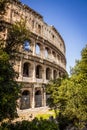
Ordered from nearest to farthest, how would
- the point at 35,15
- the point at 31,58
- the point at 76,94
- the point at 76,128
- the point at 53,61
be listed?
the point at 76,94
the point at 76,128
the point at 31,58
the point at 35,15
the point at 53,61

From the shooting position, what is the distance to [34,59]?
23.1m

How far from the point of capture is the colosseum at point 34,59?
71.0 ft

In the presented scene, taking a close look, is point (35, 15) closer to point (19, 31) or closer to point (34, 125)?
point (19, 31)

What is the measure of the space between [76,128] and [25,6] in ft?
54.5

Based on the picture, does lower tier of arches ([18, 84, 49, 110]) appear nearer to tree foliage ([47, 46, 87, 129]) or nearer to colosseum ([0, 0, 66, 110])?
colosseum ([0, 0, 66, 110])

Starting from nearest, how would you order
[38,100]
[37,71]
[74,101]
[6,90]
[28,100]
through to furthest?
[6,90]
[74,101]
[28,100]
[38,100]
[37,71]

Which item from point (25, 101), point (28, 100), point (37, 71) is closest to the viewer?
point (25, 101)

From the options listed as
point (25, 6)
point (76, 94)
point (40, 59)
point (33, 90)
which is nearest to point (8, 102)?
point (76, 94)

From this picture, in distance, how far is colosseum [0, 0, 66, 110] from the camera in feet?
71.0

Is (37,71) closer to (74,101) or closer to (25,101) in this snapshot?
(25,101)

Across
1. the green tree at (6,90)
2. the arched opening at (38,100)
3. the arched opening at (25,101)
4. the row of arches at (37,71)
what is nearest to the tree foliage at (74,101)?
the green tree at (6,90)

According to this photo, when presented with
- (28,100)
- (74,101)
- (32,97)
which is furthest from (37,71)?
(74,101)

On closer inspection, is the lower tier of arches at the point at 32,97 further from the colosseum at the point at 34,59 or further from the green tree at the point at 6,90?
the green tree at the point at 6,90

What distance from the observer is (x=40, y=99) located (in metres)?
23.9
